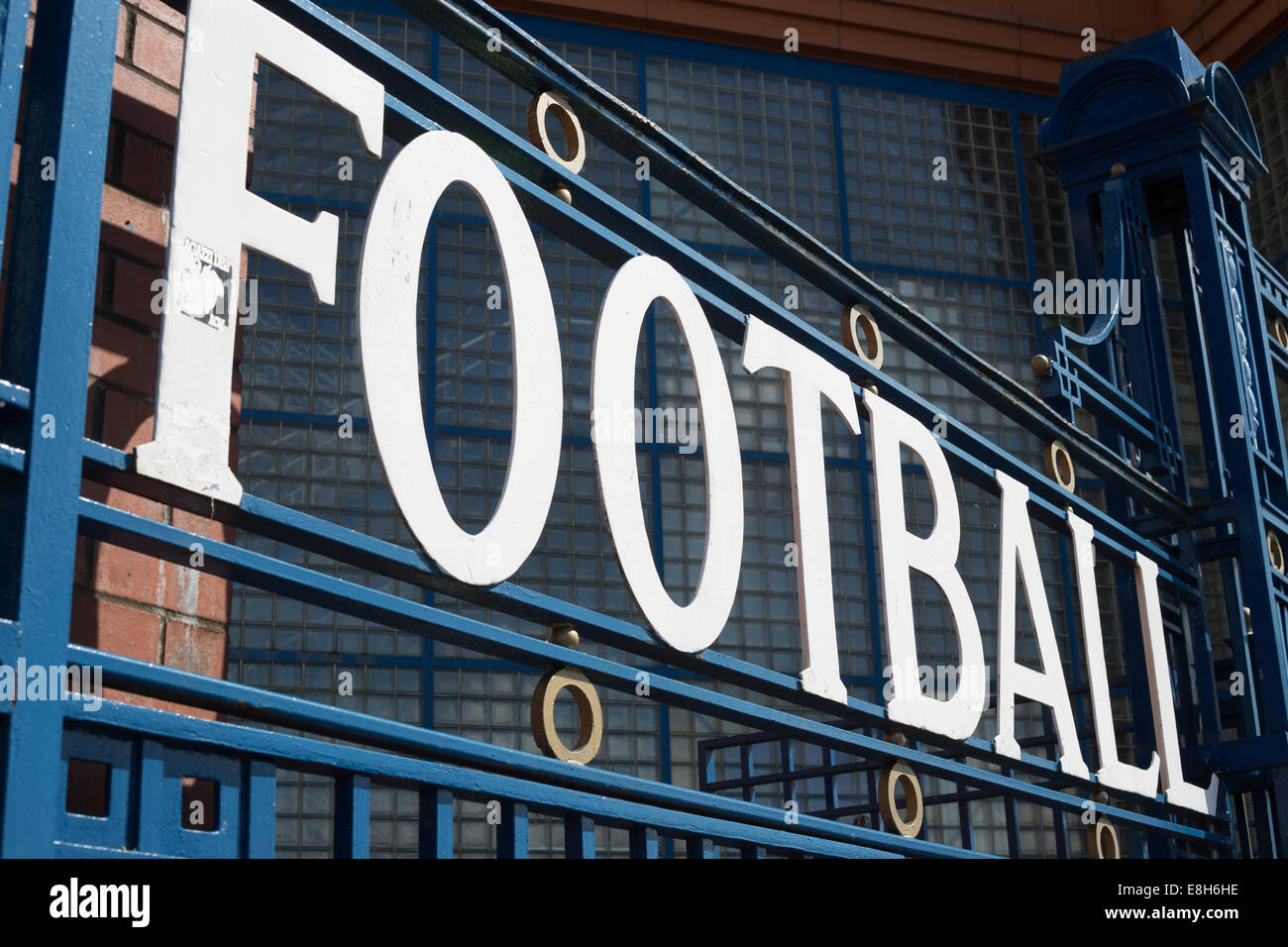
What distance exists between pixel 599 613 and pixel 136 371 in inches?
45.0

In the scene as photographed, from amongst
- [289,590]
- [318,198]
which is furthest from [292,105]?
[289,590]

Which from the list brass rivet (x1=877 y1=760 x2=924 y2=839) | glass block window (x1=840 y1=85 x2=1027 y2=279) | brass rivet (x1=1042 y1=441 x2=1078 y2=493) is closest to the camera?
brass rivet (x1=877 y1=760 x2=924 y2=839)

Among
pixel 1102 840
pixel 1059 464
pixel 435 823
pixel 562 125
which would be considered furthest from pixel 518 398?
pixel 1059 464

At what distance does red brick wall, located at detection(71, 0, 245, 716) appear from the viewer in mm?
2414

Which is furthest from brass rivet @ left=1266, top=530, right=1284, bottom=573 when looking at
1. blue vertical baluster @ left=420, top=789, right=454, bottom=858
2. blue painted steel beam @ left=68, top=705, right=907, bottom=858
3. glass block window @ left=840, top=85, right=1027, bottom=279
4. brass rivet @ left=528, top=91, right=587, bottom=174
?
glass block window @ left=840, top=85, right=1027, bottom=279

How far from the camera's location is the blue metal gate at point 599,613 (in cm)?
186

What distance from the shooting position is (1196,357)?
5.87 m

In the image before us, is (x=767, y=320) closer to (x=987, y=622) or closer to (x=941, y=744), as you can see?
(x=941, y=744)

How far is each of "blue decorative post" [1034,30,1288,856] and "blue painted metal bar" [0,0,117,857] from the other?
3810 millimetres

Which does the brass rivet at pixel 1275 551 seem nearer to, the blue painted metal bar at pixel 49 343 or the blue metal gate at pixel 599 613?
the blue metal gate at pixel 599 613

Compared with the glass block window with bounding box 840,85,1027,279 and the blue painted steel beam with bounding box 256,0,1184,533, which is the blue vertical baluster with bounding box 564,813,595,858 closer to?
the blue painted steel beam with bounding box 256,0,1184,533

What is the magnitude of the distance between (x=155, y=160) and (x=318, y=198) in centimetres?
661

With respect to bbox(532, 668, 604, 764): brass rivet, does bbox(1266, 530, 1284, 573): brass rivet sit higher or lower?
higher

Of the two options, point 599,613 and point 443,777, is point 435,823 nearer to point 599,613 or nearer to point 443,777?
point 443,777
